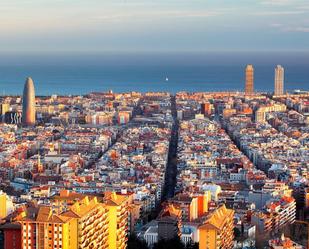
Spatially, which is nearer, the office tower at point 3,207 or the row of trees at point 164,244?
the row of trees at point 164,244

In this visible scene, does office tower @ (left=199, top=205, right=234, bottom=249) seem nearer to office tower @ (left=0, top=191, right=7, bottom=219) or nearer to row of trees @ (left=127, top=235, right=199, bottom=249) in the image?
row of trees @ (left=127, top=235, right=199, bottom=249)

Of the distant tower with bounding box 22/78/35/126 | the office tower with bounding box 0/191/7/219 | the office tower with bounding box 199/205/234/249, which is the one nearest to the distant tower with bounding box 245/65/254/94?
the distant tower with bounding box 22/78/35/126

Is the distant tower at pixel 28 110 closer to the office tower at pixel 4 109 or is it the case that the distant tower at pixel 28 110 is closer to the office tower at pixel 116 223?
the office tower at pixel 4 109

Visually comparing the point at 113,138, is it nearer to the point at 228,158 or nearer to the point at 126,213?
the point at 228,158

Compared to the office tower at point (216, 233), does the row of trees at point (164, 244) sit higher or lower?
lower

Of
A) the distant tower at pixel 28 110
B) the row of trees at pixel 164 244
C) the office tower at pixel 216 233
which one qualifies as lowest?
the row of trees at pixel 164 244

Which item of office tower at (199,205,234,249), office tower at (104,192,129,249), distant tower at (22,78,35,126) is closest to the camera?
office tower at (199,205,234,249)

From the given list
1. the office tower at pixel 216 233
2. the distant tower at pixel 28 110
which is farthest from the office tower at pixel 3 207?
the distant tower at pixel 28 110

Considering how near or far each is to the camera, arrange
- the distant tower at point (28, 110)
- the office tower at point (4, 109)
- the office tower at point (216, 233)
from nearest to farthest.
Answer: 1. the office tower at point (216, 233)
2. the distant tower at point (28, 110)
3. the office tower at point (4, 109)
